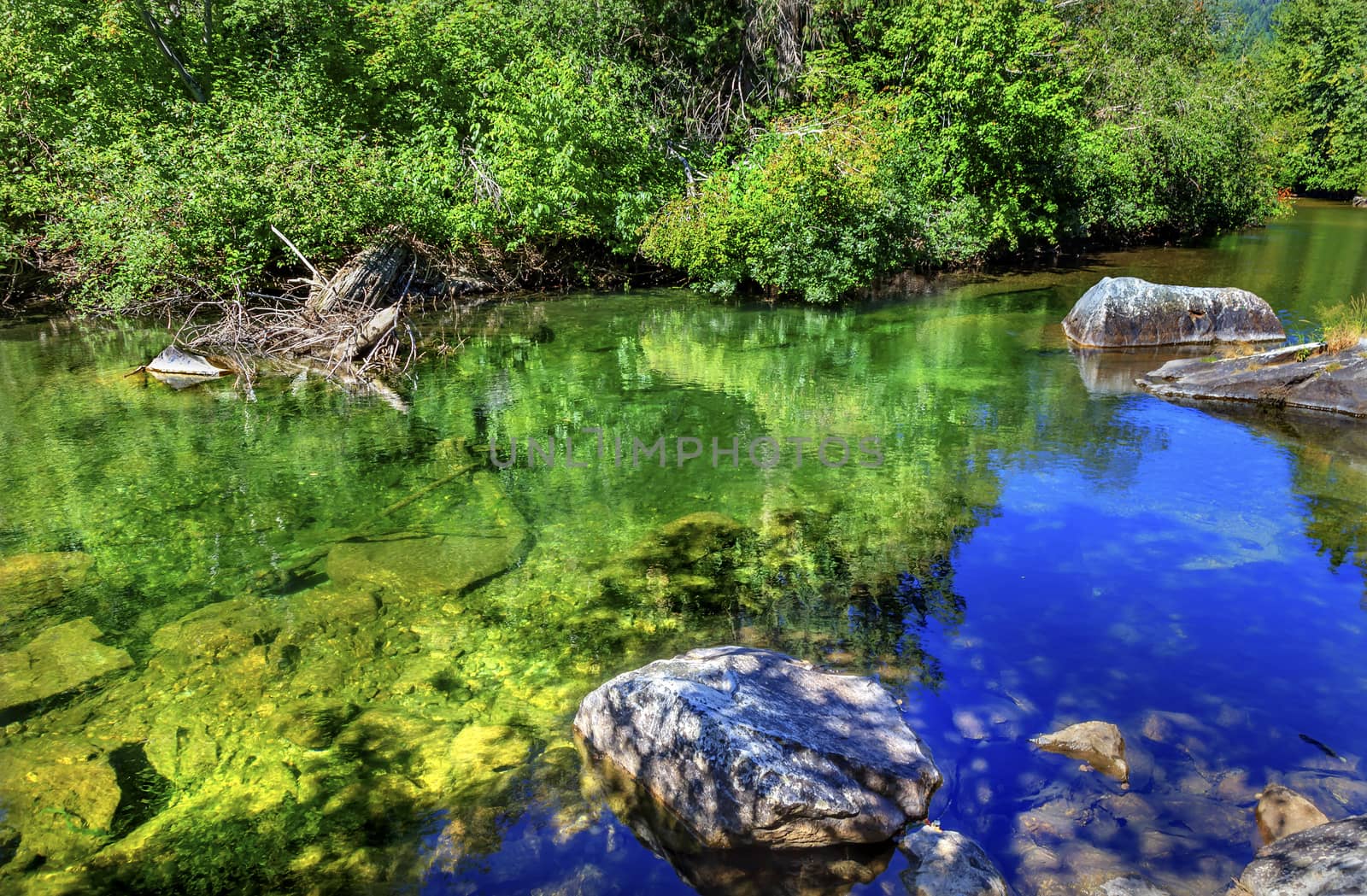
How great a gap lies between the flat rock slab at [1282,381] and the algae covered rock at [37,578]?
12.5 meters

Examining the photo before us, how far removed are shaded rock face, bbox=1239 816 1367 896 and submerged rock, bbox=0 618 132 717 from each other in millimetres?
6630

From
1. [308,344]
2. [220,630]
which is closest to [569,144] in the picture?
[308,344]

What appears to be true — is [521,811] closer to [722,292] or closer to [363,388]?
[363,388]

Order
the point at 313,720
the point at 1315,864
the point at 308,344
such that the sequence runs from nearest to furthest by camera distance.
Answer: the point at 1315,864 < the point at 313,720 < the point at 308,344

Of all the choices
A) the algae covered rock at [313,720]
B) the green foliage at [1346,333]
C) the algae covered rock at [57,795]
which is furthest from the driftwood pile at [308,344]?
the green foliage at [1346,333]

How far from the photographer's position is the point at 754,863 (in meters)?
4.14

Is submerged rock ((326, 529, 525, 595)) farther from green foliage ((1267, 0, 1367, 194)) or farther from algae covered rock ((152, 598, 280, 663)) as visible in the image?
green foliage ((1267, 0, 1367, 194))

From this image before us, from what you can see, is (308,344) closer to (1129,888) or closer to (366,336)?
(366,336)

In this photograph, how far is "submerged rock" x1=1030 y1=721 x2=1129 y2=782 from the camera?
4703 millimetres

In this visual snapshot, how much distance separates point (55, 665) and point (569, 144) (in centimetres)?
1453

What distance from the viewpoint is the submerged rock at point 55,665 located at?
5.62 metres

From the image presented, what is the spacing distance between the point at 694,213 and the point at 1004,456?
1077 cm

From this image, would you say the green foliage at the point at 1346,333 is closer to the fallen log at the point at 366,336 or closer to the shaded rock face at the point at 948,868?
the shaded rock face at the point at 948,868

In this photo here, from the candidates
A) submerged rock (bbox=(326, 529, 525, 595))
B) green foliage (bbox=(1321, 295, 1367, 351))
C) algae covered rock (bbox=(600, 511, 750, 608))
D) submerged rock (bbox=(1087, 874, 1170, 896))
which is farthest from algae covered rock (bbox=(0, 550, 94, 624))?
green foliage (bbox=(1321, 295, 1367, 351))
